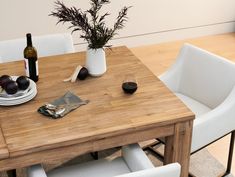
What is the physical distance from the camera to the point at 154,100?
2227 millimetres

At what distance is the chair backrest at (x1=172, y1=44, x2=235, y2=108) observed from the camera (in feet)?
8.66

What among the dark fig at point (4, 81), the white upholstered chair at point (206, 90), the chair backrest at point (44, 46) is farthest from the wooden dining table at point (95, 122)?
the chair backrest at point (44, 46)

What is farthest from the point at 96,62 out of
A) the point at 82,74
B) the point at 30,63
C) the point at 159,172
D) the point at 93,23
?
the point at 159,172

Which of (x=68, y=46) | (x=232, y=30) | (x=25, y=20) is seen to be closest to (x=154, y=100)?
(x=68, y=46)

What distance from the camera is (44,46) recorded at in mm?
3008

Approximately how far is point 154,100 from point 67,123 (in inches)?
19.0

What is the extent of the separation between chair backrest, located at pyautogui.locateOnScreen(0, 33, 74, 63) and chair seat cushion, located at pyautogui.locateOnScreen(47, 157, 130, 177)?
1.06 metres

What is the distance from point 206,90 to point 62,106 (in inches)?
41.3

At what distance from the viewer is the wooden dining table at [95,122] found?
1921 millimetres

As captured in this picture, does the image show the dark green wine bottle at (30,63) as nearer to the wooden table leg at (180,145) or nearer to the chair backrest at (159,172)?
the wooden table leg at (180,145)

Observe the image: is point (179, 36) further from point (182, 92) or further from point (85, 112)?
point (85, 112)

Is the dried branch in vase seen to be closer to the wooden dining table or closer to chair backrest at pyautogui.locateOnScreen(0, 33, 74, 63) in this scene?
the wooden dining table

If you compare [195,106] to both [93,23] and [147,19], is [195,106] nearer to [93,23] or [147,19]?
[93,23]

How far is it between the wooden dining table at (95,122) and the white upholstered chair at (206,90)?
0.23 meters
